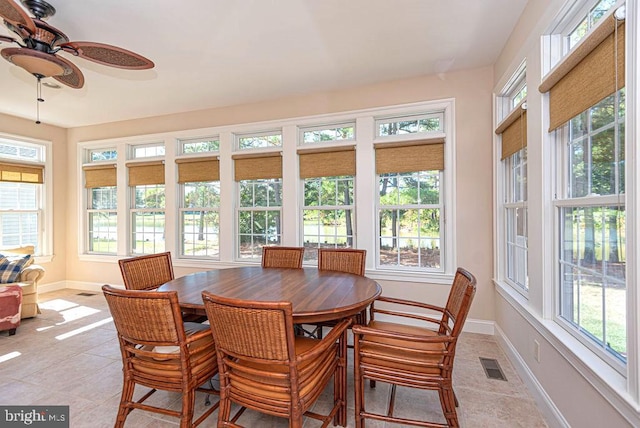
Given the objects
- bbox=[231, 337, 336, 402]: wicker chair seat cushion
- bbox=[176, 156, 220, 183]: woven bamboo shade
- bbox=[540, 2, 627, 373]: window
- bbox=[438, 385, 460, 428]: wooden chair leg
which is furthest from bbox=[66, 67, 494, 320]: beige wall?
bbox=[231, 337, 336, 402]: wicker chair seat cushion

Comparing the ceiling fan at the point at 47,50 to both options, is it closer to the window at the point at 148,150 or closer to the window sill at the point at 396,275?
the window at the point at 148,150

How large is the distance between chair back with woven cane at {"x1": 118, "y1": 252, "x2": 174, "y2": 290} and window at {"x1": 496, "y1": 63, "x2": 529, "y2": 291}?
322 centimetres

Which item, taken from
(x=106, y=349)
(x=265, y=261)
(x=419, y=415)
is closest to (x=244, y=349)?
(x=419, y=415)

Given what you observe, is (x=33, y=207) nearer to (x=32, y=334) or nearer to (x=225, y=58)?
(x=32, y=334)

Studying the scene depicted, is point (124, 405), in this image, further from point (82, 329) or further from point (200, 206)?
point (200, 206)

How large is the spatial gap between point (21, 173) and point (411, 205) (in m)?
5.92

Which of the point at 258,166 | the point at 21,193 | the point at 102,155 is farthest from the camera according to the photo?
the point at 102,155

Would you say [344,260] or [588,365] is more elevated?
[344,260]

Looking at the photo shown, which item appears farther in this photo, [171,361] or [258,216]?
[258,216]

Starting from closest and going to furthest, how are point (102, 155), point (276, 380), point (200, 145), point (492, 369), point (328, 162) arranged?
point (276, 380) → point (492, 369) → point (328, 162) → point (200, 145) → point (102, 155)

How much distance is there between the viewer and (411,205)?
350 centimetres

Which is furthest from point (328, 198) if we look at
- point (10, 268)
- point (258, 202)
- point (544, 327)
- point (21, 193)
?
point (21, 193)

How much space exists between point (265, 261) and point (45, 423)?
2.00m

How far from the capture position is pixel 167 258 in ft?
9.41
